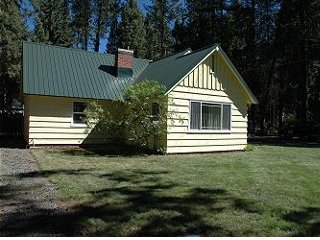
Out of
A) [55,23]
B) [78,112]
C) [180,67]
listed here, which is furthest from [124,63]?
[55,23]

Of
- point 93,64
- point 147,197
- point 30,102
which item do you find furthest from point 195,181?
point 93,64

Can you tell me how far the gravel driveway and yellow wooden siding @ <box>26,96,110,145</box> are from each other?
6615mm

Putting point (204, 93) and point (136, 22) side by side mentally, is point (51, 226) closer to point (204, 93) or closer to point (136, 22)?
point (204, 93)

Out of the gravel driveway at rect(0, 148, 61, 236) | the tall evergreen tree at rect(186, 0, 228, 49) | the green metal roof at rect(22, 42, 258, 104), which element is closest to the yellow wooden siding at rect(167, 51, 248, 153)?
the green metal roof at rect(22, 42, 258, 104)

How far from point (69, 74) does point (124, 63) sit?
3.32 m

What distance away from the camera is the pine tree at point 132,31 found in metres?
48.3

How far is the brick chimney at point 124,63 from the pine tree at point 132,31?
25.9m

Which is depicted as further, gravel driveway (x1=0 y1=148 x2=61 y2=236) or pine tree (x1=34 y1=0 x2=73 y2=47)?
pine tree (x1=34 y1=0 x2=73 y2=47)

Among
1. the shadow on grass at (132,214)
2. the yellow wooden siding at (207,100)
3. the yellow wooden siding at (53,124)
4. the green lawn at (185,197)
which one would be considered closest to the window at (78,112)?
the yellow wooden siding at (53,124)

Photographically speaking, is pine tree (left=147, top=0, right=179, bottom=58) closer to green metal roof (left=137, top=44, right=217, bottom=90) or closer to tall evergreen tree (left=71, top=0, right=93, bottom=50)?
tall evergreen tree (left=71, top=0, right=93, bottom=50)

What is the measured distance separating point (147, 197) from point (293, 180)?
4.46m

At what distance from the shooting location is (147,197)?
838cm

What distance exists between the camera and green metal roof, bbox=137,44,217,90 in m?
17.2

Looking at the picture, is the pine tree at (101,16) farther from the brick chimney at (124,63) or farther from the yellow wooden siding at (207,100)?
the yellow wooden siding at (207,100)
